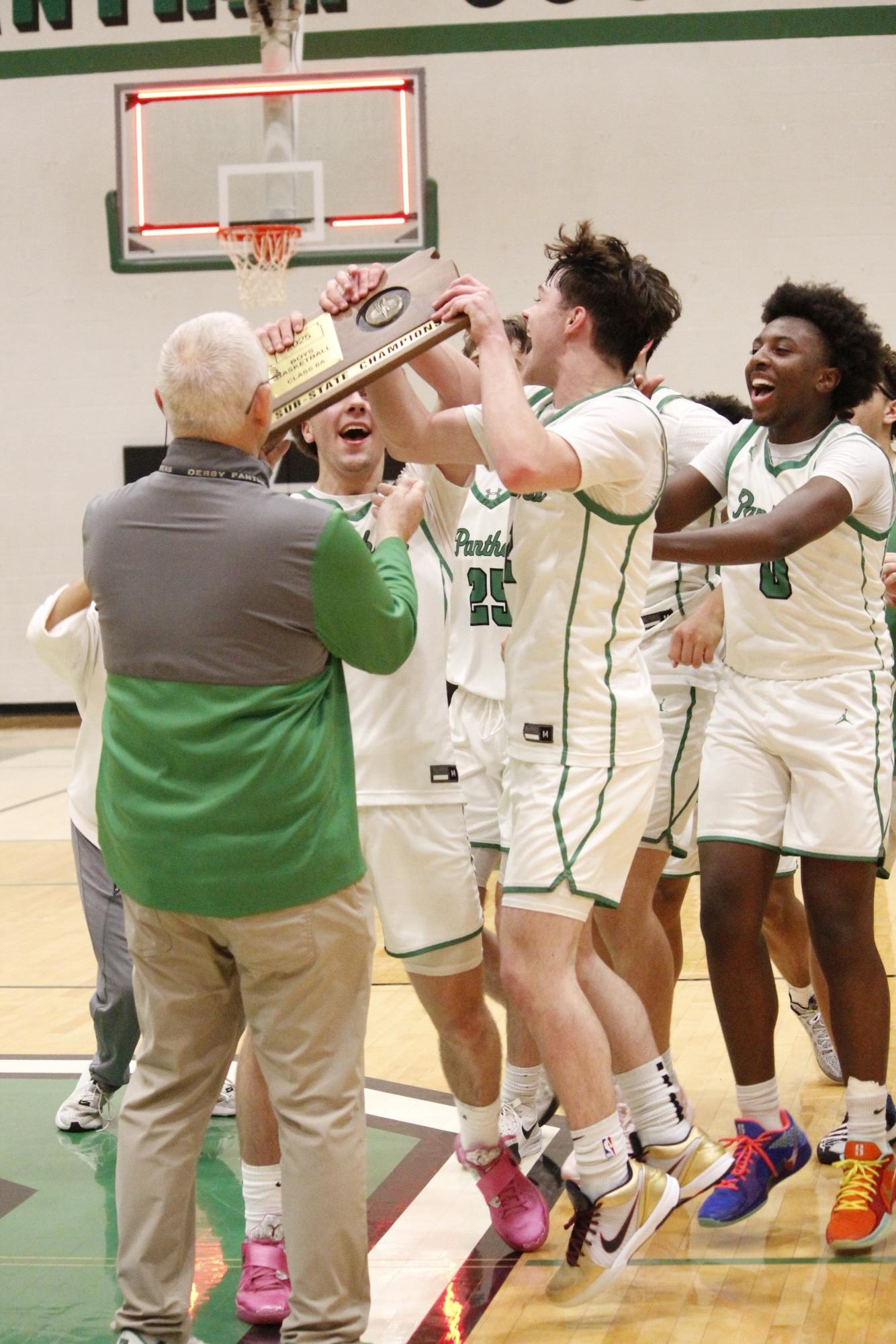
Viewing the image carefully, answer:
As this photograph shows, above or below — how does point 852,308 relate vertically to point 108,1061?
above

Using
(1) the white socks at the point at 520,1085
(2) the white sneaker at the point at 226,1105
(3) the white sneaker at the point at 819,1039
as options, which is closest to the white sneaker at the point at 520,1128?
(1) the white socks at the point at 520,1085

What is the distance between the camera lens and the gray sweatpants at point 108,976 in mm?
4094

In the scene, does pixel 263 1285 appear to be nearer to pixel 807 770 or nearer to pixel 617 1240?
pixel 617 1240

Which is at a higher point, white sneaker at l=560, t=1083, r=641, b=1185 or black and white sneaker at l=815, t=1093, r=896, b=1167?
white sneaker at l=560, t=1083, r=641, b=1185

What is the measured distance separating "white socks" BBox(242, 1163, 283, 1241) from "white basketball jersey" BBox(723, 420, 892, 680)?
5.27 ft

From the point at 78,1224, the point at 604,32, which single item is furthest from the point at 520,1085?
the point at 604,32

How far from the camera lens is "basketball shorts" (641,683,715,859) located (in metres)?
4.03

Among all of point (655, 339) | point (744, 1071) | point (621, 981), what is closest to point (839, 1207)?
point (744, 1071)

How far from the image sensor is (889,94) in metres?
12.1

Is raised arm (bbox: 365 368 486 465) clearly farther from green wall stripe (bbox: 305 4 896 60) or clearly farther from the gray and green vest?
green wall stripe (bbox: 305 4 896 60)

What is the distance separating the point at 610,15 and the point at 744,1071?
35.8 feet

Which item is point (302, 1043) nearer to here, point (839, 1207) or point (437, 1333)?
point (437, 1333)

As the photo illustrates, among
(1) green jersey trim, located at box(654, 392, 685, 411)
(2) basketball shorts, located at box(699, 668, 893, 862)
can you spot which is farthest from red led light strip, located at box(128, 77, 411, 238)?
(2) basketball shorts, located at box(699, 668, 893, 862)

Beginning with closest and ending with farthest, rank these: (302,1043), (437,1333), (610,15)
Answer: (302,1043), (437,1333), (610,15)
